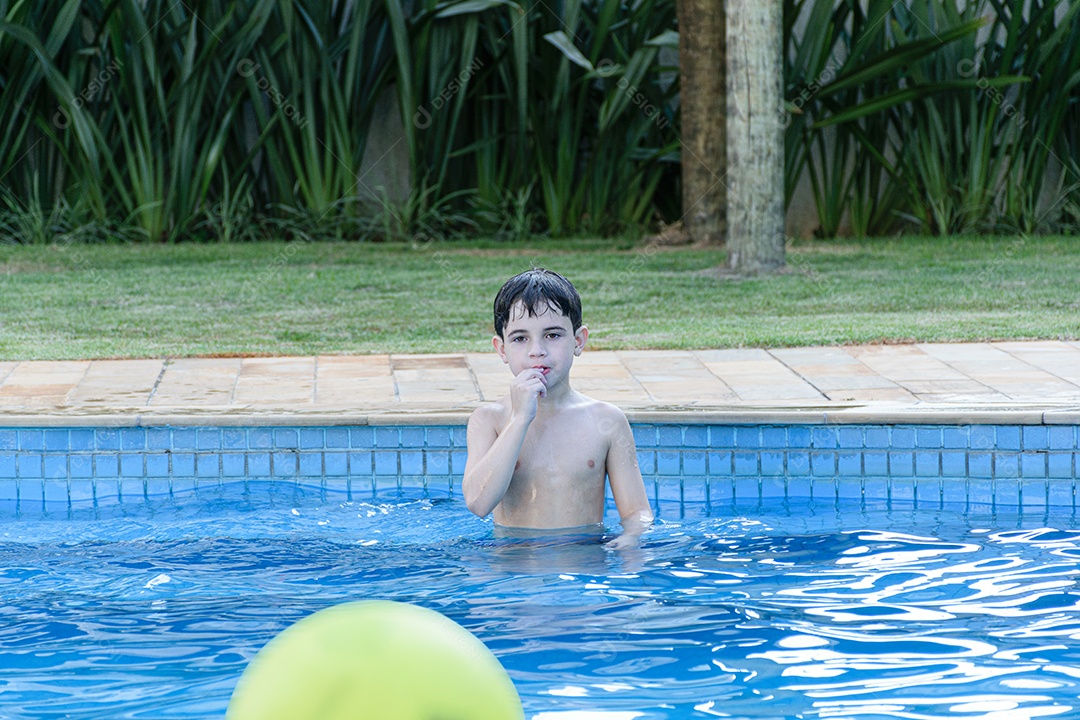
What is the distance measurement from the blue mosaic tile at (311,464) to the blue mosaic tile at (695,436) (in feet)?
3.57

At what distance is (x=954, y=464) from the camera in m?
3.98

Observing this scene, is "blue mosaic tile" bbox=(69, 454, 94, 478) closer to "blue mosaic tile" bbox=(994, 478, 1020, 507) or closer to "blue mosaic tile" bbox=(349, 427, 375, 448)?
"blue mosaic tile" bbox=(349, 427, 375, 448)

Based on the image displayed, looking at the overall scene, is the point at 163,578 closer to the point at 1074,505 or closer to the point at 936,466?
the point at 936,466

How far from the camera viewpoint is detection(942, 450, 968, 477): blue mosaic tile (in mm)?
3977

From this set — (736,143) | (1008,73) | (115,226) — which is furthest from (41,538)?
(1008,73)

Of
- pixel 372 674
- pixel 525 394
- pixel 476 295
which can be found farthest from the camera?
pixel 476 295

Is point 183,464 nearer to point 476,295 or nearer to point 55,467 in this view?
point 55,467

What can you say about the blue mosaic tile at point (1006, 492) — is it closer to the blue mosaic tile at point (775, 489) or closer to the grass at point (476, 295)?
the blue mosaic tile at point (775, 489)

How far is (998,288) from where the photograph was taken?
6953 millimetres

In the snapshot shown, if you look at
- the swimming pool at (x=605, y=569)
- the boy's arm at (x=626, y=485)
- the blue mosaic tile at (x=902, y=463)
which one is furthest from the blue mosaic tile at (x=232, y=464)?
the blue mosaic tile at (x=902, y=463)

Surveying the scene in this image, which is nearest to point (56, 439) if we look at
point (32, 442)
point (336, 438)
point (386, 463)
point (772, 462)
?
point (32, 442)

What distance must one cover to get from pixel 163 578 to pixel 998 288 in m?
4.92

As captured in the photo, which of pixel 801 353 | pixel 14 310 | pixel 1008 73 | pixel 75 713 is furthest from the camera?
pixel 1008 73

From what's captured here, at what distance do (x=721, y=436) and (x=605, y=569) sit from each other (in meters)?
0.95
